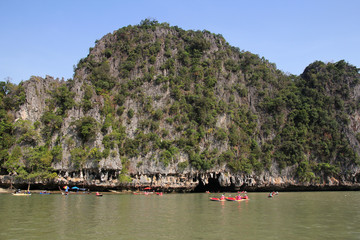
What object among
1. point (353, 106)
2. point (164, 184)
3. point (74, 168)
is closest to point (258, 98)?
point (353, 106)

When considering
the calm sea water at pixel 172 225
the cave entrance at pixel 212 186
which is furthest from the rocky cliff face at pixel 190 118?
the calm sea water at pixel 172 225

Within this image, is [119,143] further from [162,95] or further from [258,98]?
[258,98]

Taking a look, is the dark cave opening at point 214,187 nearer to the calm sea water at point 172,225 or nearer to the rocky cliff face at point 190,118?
the rocky cliff face at point 190,118

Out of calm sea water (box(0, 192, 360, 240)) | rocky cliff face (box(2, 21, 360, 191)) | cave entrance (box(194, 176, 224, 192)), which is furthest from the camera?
cave entrance (box(194, 176, 224, 192))

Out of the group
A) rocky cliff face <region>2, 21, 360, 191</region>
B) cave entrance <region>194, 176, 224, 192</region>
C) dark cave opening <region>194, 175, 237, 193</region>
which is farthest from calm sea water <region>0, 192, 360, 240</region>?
cave entrance <region>194, 176, 224, 192</region>

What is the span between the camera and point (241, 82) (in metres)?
61.9

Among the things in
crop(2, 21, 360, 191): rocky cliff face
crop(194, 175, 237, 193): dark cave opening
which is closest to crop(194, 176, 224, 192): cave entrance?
crop(194, 175, 237, 193): dark cave opening

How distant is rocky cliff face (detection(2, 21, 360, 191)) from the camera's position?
43719 millimetres

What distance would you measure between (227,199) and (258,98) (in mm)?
33142

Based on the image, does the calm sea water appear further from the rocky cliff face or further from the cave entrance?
the cave entrance

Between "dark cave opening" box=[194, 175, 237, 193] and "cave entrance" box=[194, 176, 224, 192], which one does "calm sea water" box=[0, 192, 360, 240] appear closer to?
"dark cave opening" box=[194, 175, 237, 193]

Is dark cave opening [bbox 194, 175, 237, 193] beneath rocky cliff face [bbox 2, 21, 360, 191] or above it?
beneath

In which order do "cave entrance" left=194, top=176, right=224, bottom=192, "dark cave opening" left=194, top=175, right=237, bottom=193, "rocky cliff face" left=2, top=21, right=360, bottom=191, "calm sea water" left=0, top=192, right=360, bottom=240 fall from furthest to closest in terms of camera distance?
"cave entrance" left=194, top=176, right=224, bottom=192
"dark cave opening" left=194, top=175, right=237, bottom=193
"rocky cliff face" left=2, top=21, right=360, bottom=191
"calm sea water" left=0, top=192, right=360, bottom=240

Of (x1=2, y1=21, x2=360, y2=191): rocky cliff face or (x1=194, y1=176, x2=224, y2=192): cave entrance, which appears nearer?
(x1=2, y1=21, x2=360, y2=191): rocky cliff face
